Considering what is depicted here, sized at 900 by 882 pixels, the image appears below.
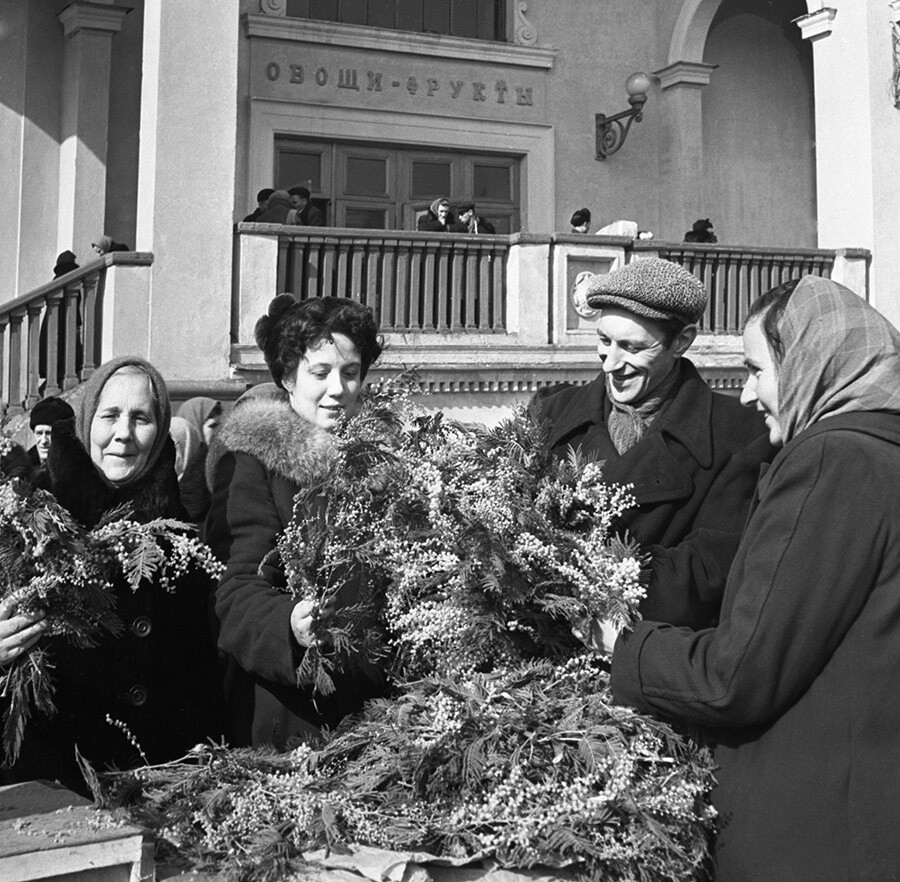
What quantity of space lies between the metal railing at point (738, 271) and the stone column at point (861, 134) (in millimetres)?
345

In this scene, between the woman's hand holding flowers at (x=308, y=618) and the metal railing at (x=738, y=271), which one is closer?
the woman's hand holding flowers at (x=308, y=618)

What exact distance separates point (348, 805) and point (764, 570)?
85 centimetres

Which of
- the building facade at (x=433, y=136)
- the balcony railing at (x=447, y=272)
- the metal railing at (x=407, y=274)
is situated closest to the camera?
the building facade at (x=433, y=136)

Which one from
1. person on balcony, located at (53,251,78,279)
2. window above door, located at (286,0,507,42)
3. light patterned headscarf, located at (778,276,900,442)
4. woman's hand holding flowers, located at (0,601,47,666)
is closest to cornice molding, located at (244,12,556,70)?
window above door, located at (286,0,507,42)

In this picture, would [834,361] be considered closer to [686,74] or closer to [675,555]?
[675,555]

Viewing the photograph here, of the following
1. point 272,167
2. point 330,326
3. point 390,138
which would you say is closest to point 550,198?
point 390,138

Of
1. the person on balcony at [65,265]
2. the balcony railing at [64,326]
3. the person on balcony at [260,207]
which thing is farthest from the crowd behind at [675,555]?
the person on balcony at [65,265]

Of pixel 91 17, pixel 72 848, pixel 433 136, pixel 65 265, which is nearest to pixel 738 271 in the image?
pixel 433 136

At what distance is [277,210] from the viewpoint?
10.6 m

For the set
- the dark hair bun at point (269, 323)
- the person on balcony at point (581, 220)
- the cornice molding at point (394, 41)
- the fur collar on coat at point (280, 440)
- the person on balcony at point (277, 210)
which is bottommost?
the fur collar on coat at point (280, 440)

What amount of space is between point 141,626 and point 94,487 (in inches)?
15.0

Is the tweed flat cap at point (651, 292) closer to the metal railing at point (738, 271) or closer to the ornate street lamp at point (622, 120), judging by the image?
the metal railing at point (738, 271)

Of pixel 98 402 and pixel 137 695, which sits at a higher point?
pixel 98 402

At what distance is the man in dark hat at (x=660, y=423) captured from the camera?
3.03m
